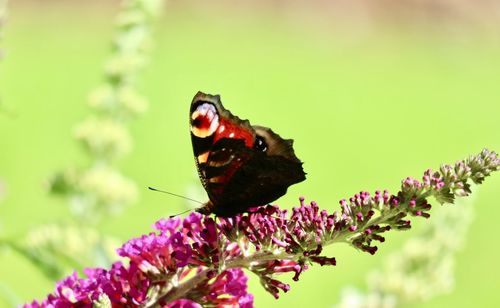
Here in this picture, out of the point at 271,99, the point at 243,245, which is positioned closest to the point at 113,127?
the point at 243,245

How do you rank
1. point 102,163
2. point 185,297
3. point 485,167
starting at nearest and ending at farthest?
point 485,167
point 185,297
point 102,163

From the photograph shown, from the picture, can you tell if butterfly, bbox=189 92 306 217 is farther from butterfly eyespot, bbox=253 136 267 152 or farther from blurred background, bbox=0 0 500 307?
blurred background, bbox=0 0 500 307

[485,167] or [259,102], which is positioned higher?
[259,102]

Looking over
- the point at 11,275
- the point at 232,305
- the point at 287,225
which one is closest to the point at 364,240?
the point at 287,225

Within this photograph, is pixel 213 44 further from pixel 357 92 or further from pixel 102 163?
pixel 102 163

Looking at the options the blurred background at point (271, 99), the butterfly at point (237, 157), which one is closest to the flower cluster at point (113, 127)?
the blurred background at point (271, 99)

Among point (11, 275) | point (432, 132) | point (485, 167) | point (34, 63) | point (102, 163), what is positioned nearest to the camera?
point (485, 167)

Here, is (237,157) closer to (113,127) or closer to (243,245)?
(243,245)

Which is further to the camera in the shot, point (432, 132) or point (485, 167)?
point (432, 132)
